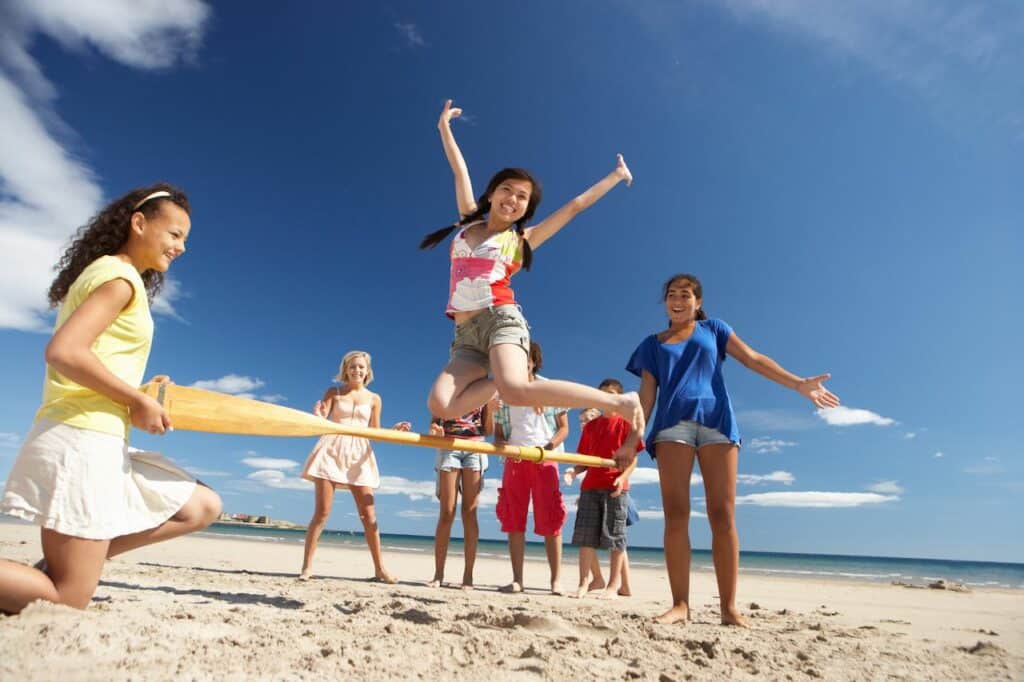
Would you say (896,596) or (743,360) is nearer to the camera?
(743,360)

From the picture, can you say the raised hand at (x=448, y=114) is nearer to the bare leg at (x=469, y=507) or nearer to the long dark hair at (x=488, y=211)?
the long dark hair at (x=488, y=211)

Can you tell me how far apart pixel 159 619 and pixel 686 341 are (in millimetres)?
3327

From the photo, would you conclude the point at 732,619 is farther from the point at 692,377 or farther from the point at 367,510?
A: the point at 367,510

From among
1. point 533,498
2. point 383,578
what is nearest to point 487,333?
point 533,498

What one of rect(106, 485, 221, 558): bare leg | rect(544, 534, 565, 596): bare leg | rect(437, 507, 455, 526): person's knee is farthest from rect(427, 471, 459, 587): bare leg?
rect(106, 485, 221, 558): bare leg

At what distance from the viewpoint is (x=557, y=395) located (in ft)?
11.2

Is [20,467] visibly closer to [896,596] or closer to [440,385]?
[440,385]

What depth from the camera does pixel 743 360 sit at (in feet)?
14.5

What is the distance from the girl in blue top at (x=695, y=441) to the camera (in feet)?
13.1

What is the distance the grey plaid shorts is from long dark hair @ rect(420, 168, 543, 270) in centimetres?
281

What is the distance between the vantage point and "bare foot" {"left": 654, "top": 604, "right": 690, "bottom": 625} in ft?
12.6

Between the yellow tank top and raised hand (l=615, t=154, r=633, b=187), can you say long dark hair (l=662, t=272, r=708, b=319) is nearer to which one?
raised hand (l=615, t=154, r=633, b=187)

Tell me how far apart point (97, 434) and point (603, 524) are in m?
4.39

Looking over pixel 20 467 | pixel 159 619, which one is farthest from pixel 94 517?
pixel 159 619
